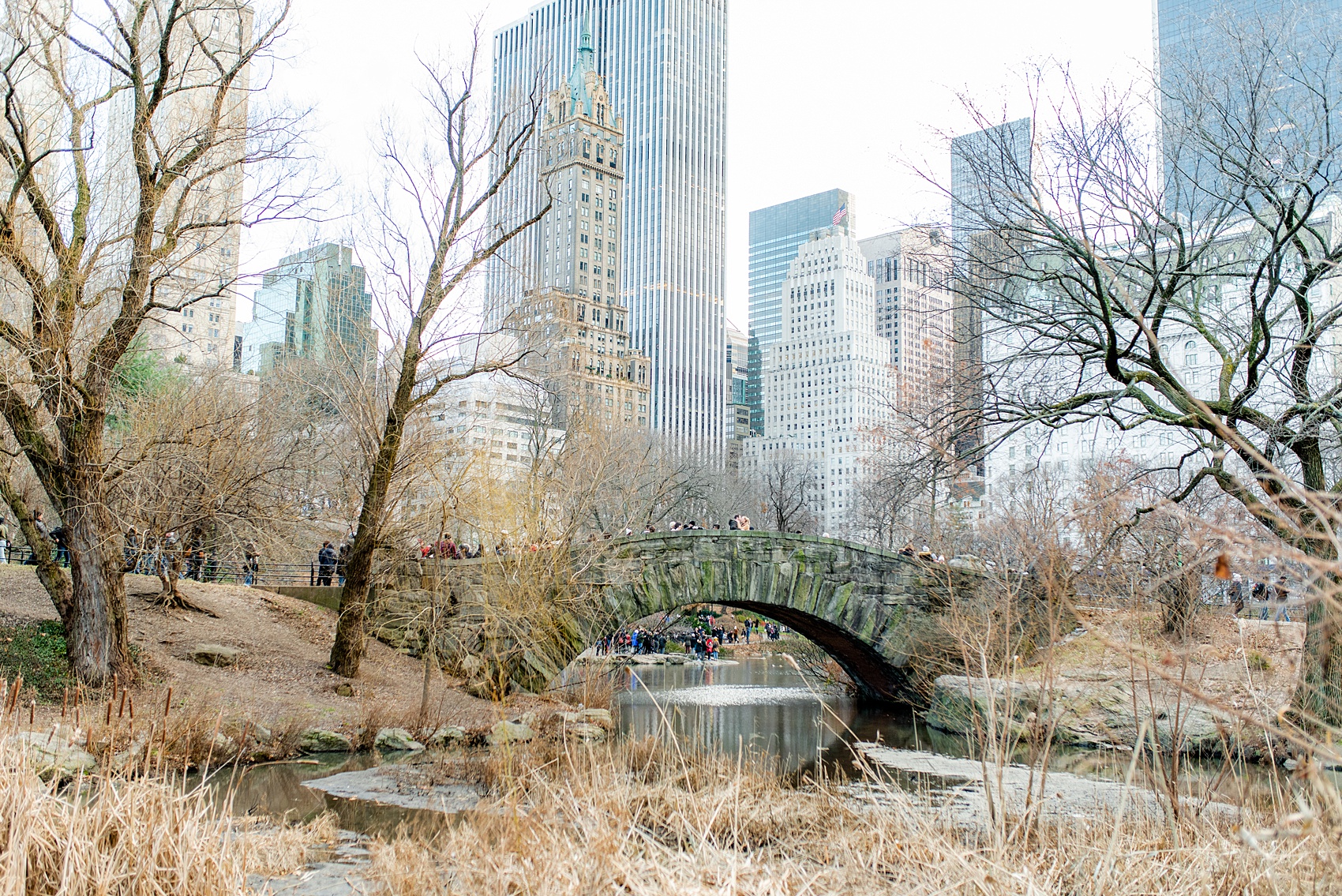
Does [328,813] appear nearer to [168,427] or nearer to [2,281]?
[2,281]

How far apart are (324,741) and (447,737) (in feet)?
5.11

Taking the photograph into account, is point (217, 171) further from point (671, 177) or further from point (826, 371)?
point (671, 177)

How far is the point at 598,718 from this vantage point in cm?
1436

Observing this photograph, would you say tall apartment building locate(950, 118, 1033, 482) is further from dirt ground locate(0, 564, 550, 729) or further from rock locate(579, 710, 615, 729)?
dirt ground locate(0, 564, 550, 729)

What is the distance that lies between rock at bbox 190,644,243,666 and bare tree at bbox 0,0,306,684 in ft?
8.49

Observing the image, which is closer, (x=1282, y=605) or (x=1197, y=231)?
(x=1282, y=605)

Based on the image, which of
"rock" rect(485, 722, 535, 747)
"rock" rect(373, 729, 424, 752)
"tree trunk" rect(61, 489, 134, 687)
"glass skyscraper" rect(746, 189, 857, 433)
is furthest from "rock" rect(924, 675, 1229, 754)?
"glass skyscraper" rect(746, 189, 857, 433)

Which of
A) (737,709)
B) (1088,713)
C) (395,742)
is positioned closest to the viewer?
(395,742)

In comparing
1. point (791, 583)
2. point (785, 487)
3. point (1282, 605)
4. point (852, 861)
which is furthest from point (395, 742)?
point (785, 487)

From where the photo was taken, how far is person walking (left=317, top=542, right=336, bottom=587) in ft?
73.5

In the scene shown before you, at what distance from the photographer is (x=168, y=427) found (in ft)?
58.2

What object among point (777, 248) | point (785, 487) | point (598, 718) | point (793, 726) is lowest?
point (793, 726)

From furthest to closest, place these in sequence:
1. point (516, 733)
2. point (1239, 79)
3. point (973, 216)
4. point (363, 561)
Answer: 1. point (363, 561)
2. point (516, 733)
3. point (973, 216)
4. point (1239, 79)

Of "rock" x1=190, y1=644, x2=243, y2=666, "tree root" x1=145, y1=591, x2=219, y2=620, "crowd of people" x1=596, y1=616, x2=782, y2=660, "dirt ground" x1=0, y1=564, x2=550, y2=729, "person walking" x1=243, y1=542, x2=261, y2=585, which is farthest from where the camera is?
"crowd of people" x1=596, y1=616, x2=782, y2=660
